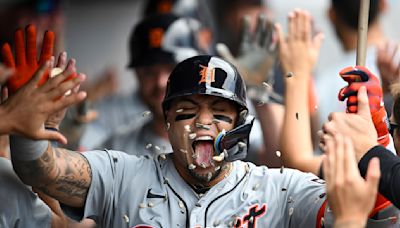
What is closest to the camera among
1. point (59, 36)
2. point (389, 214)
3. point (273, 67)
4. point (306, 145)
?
point (389, 214)

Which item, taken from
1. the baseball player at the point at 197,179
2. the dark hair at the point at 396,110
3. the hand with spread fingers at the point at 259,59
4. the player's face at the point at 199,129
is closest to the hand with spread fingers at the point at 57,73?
the baseball player at the point at 197,179

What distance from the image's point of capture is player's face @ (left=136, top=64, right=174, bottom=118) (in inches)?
275

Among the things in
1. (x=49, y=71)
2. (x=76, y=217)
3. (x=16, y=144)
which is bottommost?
(x=76, y=217)

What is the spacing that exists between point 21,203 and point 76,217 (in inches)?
9.4

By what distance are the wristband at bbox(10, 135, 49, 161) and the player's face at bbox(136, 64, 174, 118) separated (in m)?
2.36

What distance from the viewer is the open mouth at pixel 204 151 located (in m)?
4.89

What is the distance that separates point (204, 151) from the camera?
4895 mm

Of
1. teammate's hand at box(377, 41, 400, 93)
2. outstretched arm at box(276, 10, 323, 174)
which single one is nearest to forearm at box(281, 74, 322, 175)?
outstretched arm at box(276, 10, 323, 174)

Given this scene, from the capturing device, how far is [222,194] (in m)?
5.01

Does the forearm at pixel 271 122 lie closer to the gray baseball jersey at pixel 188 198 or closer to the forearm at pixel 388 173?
the gray baseball jersey at pixel 188 198

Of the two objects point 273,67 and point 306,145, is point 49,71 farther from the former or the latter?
point 273,67

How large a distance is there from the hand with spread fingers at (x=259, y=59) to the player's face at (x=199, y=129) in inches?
49.6

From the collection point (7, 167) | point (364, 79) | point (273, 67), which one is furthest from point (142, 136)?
point (364, 79)

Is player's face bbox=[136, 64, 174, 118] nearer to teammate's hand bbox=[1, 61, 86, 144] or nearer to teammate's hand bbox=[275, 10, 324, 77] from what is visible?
teammate's hand bbox=[275, 10, 324, 77]
